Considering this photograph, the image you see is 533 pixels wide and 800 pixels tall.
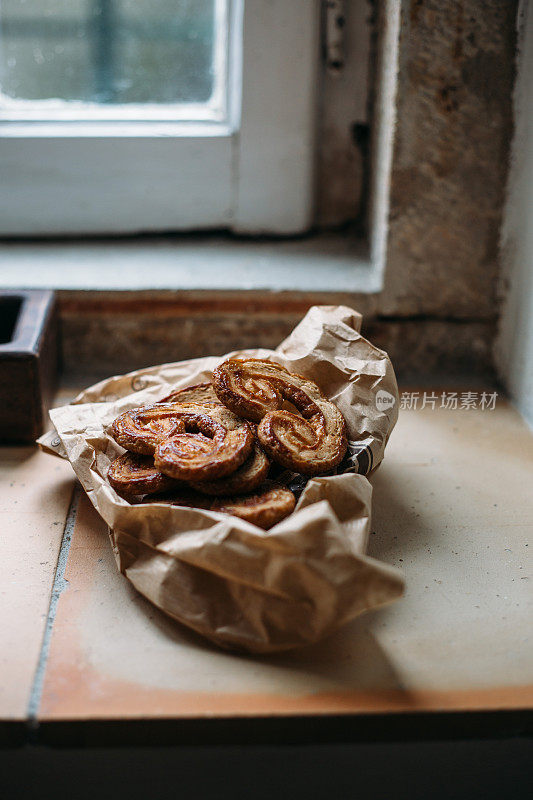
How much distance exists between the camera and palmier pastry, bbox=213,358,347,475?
0.81 m

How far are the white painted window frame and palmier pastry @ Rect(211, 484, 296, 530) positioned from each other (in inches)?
30.0

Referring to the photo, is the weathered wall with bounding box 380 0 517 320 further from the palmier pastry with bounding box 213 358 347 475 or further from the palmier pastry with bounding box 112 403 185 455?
the palmier pastry with bounding box 112 403 185 455

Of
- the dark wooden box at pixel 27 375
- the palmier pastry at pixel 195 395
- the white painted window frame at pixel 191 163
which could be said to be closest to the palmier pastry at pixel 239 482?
the palmier pastry at pixel 195 395

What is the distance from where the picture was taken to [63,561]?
81 centimetres

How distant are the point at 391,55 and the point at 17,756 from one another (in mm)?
1034

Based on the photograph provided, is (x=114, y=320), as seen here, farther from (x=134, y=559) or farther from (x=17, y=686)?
(x=17, y=686)

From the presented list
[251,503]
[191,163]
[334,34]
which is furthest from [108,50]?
[251,503]

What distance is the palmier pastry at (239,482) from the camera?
0.78 meters

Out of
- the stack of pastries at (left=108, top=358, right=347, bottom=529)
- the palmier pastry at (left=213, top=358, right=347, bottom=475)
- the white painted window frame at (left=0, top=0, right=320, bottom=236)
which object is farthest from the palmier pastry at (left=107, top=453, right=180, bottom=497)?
the white painted window frame at (left=0, top=0, right=320, bottom=236)

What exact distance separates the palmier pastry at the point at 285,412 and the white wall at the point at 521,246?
15.3 inches

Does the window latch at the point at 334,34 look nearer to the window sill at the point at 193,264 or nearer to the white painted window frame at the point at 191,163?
the white painted window frame at the point at 191,163

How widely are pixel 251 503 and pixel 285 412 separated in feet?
0.43

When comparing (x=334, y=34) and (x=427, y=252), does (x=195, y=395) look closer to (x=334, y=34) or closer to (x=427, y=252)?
(x=427, y=252)

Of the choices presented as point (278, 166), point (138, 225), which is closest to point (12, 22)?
point (138, 225)
